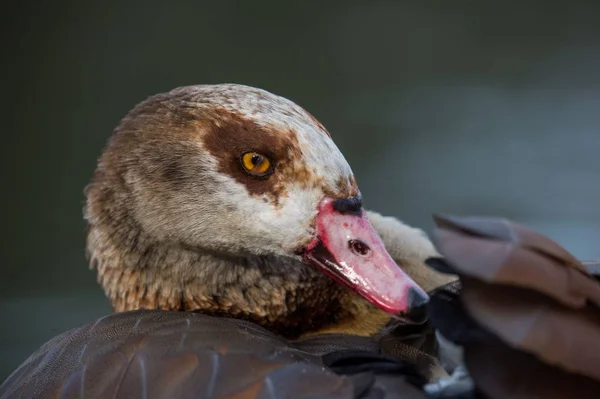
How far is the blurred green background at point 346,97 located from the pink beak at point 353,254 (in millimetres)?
1553

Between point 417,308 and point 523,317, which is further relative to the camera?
point 417,308

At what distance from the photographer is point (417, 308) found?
0.91m

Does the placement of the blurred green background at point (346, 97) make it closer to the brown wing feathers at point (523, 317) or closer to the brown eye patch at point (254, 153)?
the brown eye patch at point (254, 153)

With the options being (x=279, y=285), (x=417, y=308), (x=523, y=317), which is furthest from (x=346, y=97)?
(x=523, y=317)

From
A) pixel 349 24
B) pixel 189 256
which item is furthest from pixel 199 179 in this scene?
pixel 349 24

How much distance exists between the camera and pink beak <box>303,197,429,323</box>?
954mm

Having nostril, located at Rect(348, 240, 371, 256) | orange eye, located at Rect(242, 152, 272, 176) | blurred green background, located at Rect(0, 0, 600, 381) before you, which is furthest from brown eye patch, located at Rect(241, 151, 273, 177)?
blurred green background, located at Rect(0, 0, 600, 381)

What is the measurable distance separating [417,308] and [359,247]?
0.11 metres

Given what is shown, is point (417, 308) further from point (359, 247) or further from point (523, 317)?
point (523, 317)

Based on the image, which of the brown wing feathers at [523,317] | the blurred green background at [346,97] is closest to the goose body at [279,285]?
the brown wing feathers at [523,317]

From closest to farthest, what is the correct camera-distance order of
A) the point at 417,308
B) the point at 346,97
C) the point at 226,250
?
1. the point at 417,308
2. the point at 226,250
3. the point at 346,97

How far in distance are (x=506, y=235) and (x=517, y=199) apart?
2341mm

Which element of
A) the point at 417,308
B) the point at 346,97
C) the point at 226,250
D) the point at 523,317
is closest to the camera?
the point at 523,317

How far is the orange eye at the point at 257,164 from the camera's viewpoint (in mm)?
998
